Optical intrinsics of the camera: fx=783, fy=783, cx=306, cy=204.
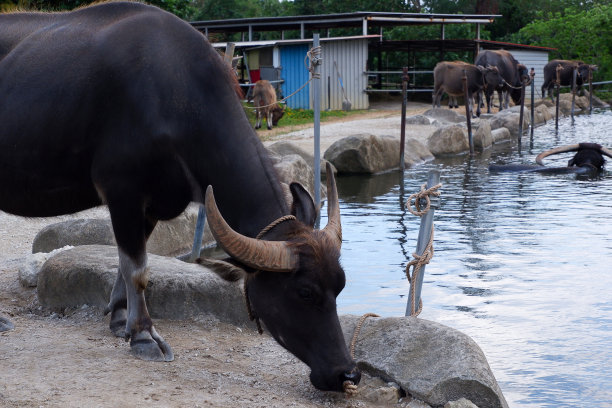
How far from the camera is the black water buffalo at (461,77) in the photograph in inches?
950

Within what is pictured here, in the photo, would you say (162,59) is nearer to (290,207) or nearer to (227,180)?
(227,180)

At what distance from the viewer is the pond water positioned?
545 cm

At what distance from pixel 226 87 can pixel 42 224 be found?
561cm

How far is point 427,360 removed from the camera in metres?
4.28

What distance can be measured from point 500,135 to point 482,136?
225 centimetres

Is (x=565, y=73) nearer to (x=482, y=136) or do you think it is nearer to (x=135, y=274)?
(x=482, y=136)

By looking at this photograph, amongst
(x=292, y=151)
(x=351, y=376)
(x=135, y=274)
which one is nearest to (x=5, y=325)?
(x=135, y=274)

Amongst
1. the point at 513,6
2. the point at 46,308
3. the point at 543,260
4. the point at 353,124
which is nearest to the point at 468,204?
the point at 543,260

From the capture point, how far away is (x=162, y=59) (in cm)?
427

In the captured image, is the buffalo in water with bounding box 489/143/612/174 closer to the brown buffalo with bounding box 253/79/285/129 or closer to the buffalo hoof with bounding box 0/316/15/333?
the brown buffalo with bounding box 253/79/285/129

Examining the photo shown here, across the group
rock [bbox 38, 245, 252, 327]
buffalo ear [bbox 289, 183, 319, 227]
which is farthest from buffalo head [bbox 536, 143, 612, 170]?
buffalo ear [bbox 289, 183, 319, 227]

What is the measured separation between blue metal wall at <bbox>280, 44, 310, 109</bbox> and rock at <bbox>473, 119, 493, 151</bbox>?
821 cm

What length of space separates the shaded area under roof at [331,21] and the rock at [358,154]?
12.1m

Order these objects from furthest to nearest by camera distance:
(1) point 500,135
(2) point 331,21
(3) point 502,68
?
(2) point 331,21 < (3) point 502,68 < (1) point 500,135
